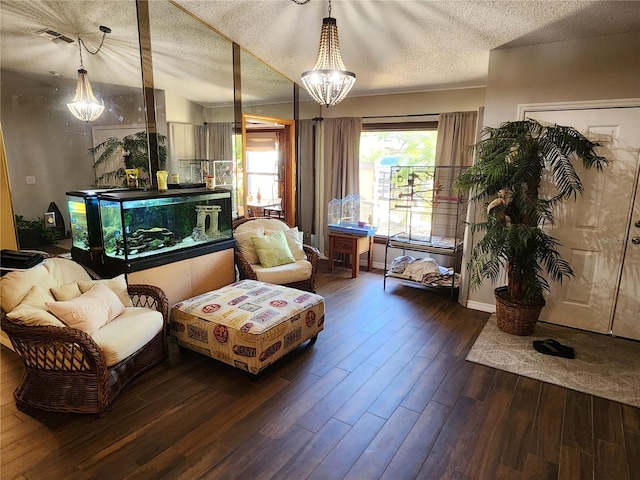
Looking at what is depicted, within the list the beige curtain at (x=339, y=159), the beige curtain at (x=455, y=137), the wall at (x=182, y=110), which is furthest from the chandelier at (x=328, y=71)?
the beige curtain at (x=339, y=159)

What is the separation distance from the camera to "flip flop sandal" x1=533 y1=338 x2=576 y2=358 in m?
3.01

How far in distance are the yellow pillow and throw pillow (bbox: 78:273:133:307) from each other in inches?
56.1

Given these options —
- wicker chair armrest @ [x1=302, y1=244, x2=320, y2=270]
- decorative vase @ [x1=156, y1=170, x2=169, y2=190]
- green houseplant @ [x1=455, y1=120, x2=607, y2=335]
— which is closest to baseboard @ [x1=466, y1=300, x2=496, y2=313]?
green houseplant @ [x1=455, y1=120, x2=607, y2=335]

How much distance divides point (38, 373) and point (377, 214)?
14.5ft

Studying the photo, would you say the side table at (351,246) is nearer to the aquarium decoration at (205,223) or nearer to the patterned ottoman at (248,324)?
the aquarium decoration at (205,223)

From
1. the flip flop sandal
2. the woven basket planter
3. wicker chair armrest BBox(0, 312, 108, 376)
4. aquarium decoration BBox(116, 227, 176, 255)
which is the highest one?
aquarium decoration BBox(116, 227, 176, 255)

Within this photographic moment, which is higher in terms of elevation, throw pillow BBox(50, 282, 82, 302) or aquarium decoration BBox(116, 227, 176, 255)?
aquarium decoration BBox(116, 227, 176, 255)

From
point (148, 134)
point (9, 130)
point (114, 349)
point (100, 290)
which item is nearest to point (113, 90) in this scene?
point (148, 134)

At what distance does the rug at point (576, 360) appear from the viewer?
2.60 m

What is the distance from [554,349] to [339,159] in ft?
11.9

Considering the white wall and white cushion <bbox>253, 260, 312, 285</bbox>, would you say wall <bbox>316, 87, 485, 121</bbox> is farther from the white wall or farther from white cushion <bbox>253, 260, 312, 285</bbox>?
white cushion <bbox>253, 260, 312, 285</bbox>

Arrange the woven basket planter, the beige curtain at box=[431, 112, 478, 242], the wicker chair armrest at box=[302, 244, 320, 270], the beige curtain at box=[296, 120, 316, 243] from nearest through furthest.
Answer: the woven basket planter → the wicker chair armrest at box=[302, 244, 320, 270] → the beige curtain at box=[431, 112, 478, 242] → the beige curtain at box=[296, 120, 316, 243]

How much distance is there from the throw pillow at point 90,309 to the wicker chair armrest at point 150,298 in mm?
194

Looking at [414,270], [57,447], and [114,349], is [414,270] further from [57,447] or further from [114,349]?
[57,447]
